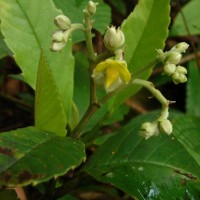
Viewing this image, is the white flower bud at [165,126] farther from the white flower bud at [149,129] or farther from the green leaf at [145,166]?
the green leaf at [145,166]

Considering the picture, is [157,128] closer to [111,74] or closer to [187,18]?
[111,74]

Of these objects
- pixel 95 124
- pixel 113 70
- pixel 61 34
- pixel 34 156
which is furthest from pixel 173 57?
pixel 95 124

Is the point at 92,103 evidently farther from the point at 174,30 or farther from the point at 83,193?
the point at 174,30

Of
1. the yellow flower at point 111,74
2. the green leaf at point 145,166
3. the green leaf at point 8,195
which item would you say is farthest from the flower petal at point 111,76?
the green leaf at point 8,195

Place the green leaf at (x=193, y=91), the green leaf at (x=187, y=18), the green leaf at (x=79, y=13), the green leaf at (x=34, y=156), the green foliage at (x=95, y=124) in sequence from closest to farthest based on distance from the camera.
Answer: the green leaf at (x=34, y=156), the green foliage at (x=95, y=124), the green leaf at (x=79, y=13), the green leaf at (x=193, y=91), the green leaf at (x=187, y=18)

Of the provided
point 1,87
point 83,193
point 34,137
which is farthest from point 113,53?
point 1,87

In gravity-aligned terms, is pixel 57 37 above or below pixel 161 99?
above

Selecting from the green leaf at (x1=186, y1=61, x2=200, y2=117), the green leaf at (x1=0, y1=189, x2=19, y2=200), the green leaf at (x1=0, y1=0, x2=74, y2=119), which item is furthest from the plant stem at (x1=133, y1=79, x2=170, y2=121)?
the green leaf at (x1=186, y1=61, x2=200, y2=117)
